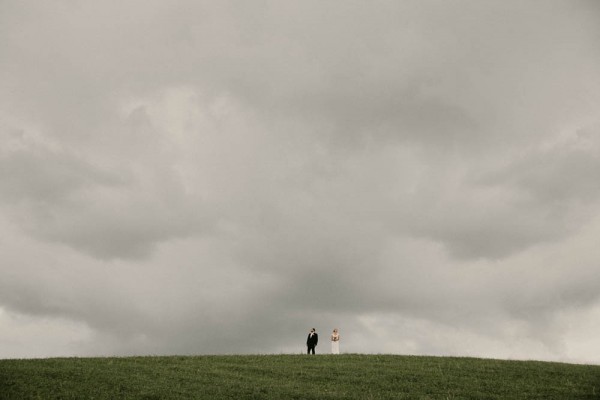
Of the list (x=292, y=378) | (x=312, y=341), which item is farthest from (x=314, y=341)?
(x=292, y=378)

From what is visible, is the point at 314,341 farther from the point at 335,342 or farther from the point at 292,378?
the point at 292,378

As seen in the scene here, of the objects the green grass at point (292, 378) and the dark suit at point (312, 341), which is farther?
the dark suit at point (312, 341)

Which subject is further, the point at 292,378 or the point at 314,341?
the point at 314,341

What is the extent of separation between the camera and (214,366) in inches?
1447

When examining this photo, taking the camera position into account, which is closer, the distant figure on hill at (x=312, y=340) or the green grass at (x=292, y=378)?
the green grass at (x=292, y=378)

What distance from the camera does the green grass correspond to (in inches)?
1117

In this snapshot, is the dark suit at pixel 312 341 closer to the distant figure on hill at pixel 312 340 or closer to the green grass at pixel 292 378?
the distant figure on hill at pixel 312 340

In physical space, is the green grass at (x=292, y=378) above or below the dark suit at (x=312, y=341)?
below

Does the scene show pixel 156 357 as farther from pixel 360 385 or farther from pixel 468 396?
pixel 468 396

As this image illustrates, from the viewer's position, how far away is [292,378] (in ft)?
109

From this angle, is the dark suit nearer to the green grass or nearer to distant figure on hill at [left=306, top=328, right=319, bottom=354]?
distant figure on hill at [left=306, top=328, right=319, bottom=354]

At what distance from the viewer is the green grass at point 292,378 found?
28359mm

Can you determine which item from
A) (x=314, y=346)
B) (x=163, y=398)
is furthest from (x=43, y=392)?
(x=314, y=346)

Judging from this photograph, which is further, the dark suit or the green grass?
the dark suit
